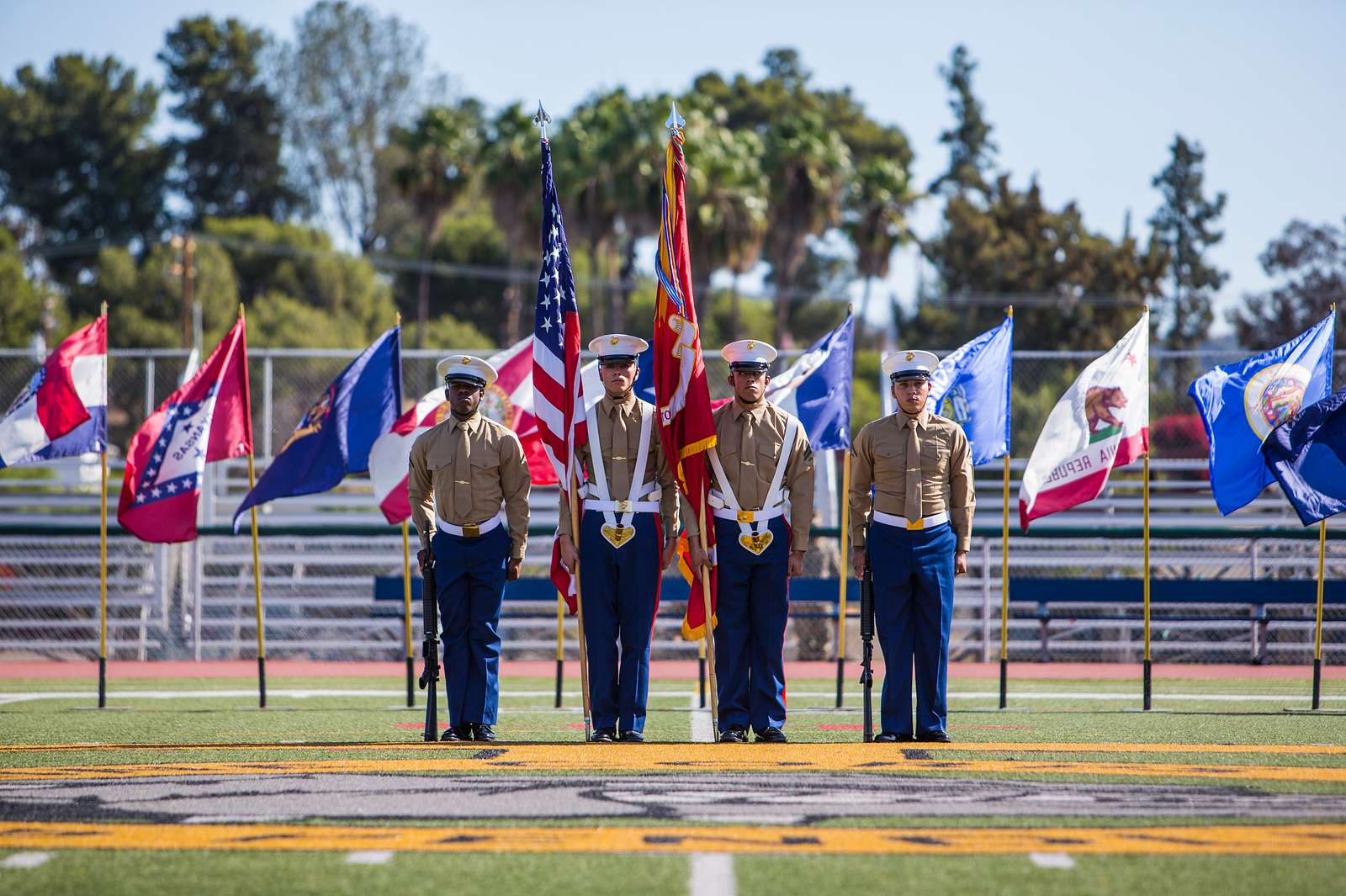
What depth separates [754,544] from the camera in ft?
28.5

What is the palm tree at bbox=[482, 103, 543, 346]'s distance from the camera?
4231 cm

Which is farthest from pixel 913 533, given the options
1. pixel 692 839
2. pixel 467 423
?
pixel 692 839

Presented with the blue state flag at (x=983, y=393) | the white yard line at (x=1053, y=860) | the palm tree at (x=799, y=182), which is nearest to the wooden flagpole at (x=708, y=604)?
the blue state flag at (x=983, y=393)

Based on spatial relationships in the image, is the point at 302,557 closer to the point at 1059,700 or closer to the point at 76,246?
the point at 1059,700

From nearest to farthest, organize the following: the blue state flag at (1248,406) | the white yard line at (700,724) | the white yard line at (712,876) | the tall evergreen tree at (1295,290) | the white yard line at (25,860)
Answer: the white yard line at (712,876) < the white yard line at (25,860) < the white yard line at (700,724) < the blue state flag at (1248,406) < the tall evergreen tree at (1295,290)

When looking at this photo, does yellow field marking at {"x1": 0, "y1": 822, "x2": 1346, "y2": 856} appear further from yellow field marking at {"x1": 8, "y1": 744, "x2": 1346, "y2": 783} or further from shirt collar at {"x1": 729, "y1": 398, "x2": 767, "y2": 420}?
shirt collar at {"x1": 729, "y1": 398, "x2": 767, "y2": 420}

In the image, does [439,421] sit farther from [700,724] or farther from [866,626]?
[866,626]

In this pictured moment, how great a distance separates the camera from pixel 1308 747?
849cm

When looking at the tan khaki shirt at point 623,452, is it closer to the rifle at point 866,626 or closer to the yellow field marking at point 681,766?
the rifle at point 866,626

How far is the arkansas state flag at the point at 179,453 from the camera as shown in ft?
37.7

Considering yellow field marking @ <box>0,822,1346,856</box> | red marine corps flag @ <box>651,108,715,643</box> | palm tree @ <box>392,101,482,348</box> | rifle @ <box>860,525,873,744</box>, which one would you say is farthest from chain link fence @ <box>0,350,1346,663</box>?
palm tree @ <box>392,101,482,348</box>

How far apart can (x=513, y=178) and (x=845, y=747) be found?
3585cm

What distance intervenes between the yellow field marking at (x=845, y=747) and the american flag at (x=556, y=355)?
1.21 meters

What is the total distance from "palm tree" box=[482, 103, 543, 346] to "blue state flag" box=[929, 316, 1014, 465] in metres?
31.2
